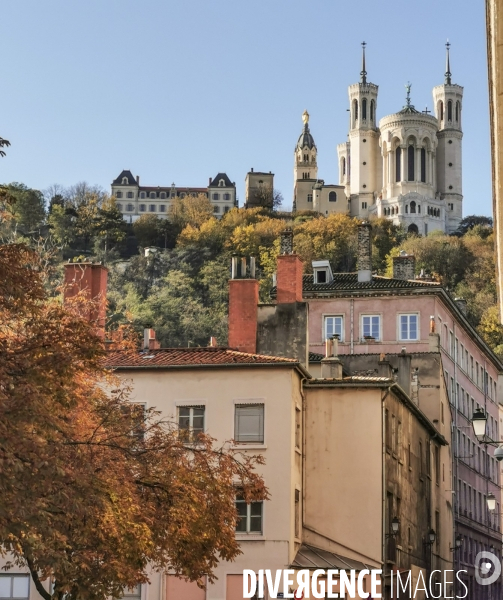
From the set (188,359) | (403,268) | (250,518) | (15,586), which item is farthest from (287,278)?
(403,268)

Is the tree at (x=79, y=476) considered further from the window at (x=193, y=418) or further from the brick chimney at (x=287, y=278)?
the brick chimney at (x=287, y=278)

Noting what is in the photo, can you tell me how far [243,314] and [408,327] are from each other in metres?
23.4

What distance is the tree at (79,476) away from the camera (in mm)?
18922

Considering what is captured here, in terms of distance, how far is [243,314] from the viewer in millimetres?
40844

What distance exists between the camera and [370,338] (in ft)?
206

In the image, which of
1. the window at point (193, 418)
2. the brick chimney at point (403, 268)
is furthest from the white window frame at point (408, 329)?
the window at point (193, 418)

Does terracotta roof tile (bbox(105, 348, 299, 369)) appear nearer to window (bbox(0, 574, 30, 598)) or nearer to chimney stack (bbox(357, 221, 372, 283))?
window (bbox(0, 574, 30, 598))

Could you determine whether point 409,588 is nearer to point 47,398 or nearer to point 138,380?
point 138,380

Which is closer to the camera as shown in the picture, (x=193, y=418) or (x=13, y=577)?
(x=13, y=577)

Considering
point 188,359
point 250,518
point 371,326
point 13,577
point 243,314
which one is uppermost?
point 371,326

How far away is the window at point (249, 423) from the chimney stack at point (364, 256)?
1080 inches

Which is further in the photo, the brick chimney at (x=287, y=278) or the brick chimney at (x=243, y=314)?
the brick chimney at (x=287, y=278)

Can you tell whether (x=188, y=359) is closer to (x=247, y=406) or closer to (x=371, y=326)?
(x=247, y=406)

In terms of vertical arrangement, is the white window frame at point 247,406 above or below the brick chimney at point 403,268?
below
